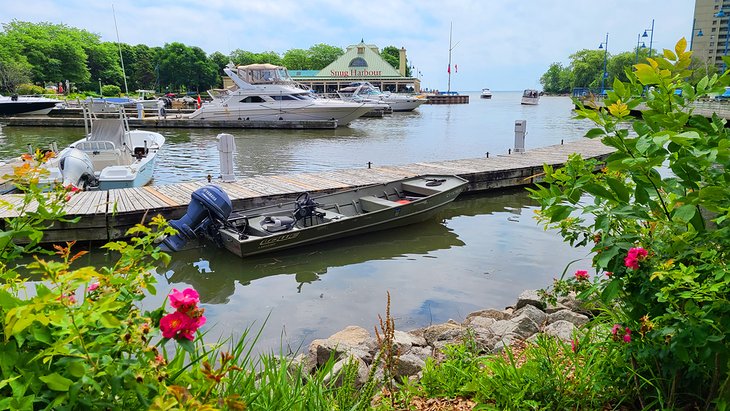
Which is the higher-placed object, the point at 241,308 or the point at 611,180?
the point at 611,180

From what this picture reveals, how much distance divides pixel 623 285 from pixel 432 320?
4132 millimetres

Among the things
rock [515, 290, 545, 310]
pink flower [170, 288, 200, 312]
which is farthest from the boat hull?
pink flower [170, 288, 200, 312]

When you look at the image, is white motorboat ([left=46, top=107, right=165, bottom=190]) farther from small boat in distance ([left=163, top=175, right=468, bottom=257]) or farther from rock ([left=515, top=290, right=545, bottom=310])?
rock ([left=515, top=290, right=545, bottom=310])

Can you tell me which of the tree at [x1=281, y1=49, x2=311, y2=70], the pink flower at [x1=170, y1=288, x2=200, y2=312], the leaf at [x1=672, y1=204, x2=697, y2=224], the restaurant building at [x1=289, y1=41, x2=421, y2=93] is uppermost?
the tree at [x1=281, y1=49, x2=311, y2=70]

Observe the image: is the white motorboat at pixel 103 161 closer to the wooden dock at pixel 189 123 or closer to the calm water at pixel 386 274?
the calm water at pixel 386 274

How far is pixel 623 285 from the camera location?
94.6 inches

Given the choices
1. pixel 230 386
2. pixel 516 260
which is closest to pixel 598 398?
pixel 230 386

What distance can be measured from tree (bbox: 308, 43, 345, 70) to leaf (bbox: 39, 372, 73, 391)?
117 metres

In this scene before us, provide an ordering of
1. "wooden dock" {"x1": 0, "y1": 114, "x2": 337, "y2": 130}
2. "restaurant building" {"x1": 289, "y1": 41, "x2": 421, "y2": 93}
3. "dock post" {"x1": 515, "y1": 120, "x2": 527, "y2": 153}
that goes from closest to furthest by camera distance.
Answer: "dock post" {"x1": 515, "y1": 120, "x2": 527, "y2": 153}
"wooden dock" {"x1": 0, "y1": 114, "x2": 337, "y2": 130}
"restaurant building" {"x1": 289, "y1": 41, "x2": 421, "y2": 93}

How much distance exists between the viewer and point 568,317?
506cm

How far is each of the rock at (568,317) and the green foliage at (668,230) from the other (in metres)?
2.45

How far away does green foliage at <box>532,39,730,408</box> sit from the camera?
1998 millimetres

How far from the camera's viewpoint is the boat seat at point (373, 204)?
9.54 m

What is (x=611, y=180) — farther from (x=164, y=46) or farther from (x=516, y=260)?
(x=164, y=46)
